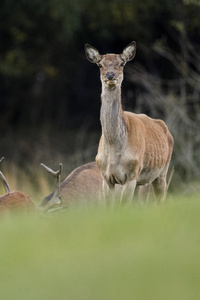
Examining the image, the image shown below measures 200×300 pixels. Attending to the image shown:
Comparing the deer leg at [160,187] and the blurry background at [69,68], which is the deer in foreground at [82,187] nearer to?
the deer leg at [160,187]

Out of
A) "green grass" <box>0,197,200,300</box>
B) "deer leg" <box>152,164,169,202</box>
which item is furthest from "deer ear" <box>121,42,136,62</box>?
"green grass" <box>0,197,200,300</box>

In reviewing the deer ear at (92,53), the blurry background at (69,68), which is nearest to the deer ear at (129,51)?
the deer ear at (92,53)

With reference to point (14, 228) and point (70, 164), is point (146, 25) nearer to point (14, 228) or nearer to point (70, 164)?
point (70, 164)

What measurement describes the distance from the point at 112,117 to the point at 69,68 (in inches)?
828

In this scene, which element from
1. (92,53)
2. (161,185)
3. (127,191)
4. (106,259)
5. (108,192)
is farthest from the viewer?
(161,185)

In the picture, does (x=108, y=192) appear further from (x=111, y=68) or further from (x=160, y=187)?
(x=160, y=187)

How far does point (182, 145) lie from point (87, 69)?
48.2ft

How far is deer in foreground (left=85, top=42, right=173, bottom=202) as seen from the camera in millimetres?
10477

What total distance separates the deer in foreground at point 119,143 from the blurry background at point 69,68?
9988 millimetres

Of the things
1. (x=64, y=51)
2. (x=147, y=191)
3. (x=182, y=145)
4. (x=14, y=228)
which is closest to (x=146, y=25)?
(x=64, y=51)

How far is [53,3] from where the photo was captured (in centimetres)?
2558

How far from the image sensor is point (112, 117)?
10758 mm

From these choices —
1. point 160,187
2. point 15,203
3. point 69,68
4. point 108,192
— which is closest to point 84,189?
point 160,187

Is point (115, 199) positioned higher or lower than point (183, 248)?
lower
